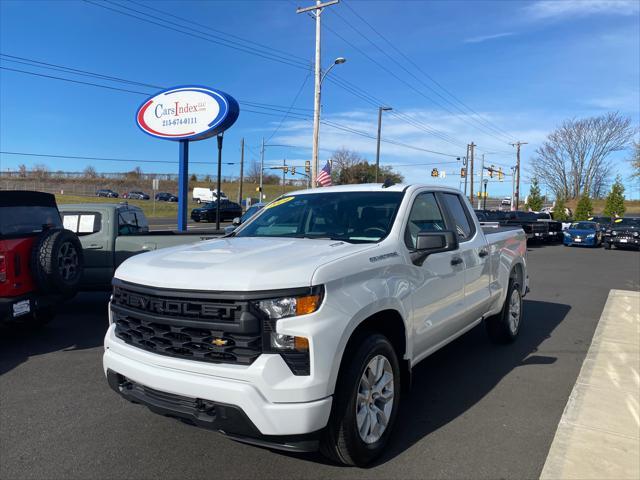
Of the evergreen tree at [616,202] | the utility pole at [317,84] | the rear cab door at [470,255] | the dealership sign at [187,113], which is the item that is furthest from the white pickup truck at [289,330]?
the evergreen tree at [616,202]

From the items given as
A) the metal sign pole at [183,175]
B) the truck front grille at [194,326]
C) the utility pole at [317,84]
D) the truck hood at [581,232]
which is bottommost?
the truck front grille at [194,326]

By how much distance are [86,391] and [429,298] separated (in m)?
3.22

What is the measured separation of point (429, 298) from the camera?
380 cm

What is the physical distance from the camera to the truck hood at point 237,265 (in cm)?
272

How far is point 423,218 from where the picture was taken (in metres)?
4.26

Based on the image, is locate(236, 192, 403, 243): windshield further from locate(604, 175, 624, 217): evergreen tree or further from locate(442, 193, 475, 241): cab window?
locate(604, 175, 624, 217): evergreen tree

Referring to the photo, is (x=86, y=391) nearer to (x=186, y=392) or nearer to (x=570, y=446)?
(x=186, y=392)

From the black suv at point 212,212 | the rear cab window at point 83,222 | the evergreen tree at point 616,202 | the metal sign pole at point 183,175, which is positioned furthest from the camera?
the evergreen tree at point 616,202

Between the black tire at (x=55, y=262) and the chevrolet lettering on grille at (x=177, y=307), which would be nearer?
the chevrolet lettering on grille at (x=177, y=307)

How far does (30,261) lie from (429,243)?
4.62m

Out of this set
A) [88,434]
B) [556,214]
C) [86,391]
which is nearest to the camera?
[88,434]

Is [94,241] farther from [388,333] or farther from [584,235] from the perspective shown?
[584,235]

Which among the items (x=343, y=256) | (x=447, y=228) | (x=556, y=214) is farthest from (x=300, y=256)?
(x=556, y=214)

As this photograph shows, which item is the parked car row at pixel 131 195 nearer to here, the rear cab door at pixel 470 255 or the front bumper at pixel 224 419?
the rear cab door at pixel 470 255
